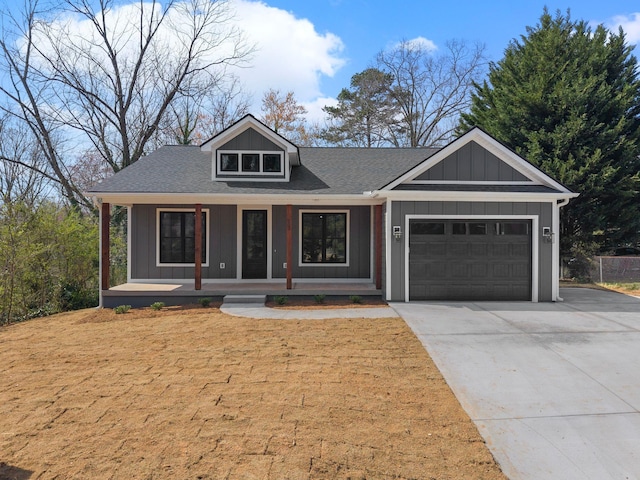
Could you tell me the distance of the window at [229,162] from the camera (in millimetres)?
11195

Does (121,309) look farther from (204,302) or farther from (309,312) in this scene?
(309,312)

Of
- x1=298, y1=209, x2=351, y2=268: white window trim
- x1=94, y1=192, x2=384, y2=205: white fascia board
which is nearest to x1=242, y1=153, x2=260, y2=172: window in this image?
x1=94, y1=192, x2=384, y2=205: white fascia board

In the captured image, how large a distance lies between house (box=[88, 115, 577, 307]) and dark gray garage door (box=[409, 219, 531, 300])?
0.02 meters

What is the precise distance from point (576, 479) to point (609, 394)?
1885 millimetres

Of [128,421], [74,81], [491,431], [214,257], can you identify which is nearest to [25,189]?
[74,81]

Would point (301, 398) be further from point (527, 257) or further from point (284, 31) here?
point (284, 31)

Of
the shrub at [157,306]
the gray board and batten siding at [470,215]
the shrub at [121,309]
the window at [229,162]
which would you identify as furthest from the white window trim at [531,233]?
the shrub at [121,309]

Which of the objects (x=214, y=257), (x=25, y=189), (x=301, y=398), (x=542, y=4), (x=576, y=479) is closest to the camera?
(x=576, y=479)

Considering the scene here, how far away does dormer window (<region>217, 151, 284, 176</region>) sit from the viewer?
1118 centimetres

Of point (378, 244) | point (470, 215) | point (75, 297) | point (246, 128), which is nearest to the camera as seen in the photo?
point (470, 215)

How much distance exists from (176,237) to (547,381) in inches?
382

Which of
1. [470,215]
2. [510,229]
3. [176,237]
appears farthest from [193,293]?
[510,229]

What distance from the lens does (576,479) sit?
283 centimetres

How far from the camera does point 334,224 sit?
11.4 metres
